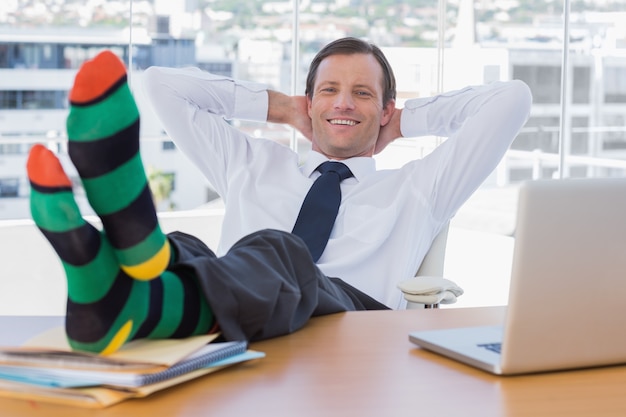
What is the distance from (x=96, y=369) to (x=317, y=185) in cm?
126

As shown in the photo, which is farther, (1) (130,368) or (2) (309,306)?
(2) (309,306)

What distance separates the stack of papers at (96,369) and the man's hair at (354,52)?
1.45 meters

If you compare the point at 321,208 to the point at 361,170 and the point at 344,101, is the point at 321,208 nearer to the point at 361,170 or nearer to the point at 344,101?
the point at 361,170

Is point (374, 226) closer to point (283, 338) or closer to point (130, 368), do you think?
point (283, 338)

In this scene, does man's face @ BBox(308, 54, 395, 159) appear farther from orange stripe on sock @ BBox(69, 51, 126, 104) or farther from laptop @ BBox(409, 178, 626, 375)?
orange stripe on sock @ BBox(69, 51, 126, 104)

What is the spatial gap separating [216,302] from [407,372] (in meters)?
0.24

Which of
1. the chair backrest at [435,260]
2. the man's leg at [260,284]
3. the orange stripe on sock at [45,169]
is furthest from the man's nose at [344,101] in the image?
the orange stripe on sock at [45,169]

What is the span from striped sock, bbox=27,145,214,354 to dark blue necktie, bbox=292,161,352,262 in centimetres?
101

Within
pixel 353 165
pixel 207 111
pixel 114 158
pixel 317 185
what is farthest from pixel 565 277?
pixel 207 111

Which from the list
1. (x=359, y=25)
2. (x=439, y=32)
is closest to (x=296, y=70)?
(x=439, y=32)

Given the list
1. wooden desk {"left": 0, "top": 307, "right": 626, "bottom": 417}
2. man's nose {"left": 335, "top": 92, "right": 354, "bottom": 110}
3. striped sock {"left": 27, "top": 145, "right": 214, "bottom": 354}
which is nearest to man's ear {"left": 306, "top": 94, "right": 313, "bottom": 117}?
man's nose {"left": 335, "top": 92, "right": 354, "bottom": 110}

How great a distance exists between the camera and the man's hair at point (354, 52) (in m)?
2.43

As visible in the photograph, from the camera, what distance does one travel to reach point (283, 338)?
4.21ft

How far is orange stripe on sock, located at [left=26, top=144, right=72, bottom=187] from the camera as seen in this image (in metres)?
0.96
